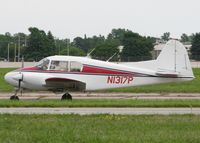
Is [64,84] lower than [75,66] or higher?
lower

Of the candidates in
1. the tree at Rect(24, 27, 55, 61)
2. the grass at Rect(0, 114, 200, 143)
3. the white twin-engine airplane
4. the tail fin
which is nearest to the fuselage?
the white twin-engine airplane

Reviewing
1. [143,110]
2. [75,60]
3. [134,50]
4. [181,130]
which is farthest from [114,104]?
[134,50]

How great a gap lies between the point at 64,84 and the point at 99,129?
12.4 m

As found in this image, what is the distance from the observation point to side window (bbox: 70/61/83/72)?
77.4 feet

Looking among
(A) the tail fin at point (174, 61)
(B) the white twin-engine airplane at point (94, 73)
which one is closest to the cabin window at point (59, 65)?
(B) the white twin-engine airplane at point (94, 73)

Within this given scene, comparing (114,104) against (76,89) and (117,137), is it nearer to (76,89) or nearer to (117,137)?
(76,89)

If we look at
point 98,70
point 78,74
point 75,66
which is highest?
point 75,66

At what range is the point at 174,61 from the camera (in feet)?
80.3

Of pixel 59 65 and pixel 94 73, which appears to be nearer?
pixel 59 65

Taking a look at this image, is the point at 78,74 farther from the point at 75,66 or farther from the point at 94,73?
the point at 94,73

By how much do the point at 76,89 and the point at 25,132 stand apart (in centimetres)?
1333

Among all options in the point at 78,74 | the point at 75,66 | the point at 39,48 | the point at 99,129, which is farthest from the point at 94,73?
the point at 39,48

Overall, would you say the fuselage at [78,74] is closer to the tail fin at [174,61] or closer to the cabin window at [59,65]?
the cabin window at [59,65]

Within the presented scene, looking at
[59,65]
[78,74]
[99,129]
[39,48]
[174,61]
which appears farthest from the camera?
[39,48]
